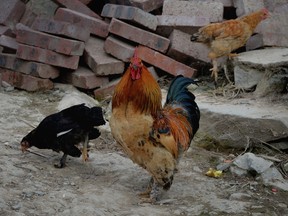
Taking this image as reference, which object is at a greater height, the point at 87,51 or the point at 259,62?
the point at 259,62

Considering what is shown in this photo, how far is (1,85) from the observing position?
26.0ft

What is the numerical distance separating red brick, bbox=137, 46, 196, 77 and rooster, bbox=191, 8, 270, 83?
546mm

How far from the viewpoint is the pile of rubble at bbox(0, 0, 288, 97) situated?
7.77 meters

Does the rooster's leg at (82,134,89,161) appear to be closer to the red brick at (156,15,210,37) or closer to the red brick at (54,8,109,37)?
the red brick at (54,8,109,37)

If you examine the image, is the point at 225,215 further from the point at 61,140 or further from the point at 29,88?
the point at 29,88

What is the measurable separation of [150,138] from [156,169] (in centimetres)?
32

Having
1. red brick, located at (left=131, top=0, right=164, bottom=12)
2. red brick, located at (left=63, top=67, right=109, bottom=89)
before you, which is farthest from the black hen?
red brick, located at (left=131, top=0, right=164, bottom=12)

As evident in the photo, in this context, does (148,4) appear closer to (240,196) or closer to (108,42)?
(108,42)

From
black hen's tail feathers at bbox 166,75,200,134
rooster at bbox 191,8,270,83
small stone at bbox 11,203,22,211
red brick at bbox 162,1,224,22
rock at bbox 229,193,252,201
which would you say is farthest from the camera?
red brick at bbox 162,1,224,22

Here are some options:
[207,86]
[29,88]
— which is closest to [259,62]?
[207,86]

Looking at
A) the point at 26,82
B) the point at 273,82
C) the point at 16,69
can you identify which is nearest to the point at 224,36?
the point at 273,82

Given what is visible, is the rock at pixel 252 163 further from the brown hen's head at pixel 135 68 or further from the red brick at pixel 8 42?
the red brick at pixel 8 42

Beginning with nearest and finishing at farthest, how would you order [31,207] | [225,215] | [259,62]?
[31,207] < [225,215] < [259,62]

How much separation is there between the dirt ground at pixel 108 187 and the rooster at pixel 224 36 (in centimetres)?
176
